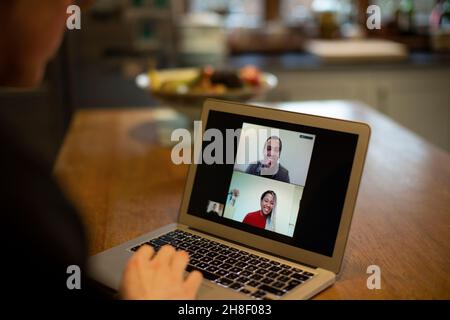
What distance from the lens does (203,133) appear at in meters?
1.12

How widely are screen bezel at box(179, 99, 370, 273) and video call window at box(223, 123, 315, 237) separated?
22 millimetres

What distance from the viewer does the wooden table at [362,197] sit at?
97 cm

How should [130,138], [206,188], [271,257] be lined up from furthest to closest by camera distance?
1. [130,138]
2. [206,188]
3. [271,257]

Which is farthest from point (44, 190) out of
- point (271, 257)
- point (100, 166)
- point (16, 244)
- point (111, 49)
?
point (111, 49)

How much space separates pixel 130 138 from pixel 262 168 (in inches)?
→ 34.8

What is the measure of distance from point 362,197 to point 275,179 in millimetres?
368

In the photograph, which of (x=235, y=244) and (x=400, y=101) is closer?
(x=235, y=244)

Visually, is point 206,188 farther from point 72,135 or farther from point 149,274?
point 72,135

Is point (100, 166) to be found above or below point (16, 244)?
below

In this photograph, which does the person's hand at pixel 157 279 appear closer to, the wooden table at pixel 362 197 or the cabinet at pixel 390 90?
the wooden table at pixel 362 197

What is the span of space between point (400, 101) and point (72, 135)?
204cm

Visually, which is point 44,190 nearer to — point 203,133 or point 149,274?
point 149,274

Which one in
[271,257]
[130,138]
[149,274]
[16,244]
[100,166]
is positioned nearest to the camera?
[16,244]

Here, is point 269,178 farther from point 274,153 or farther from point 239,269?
point 239,269
